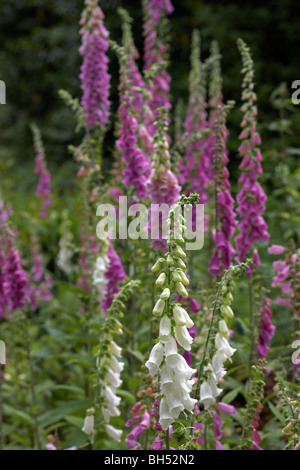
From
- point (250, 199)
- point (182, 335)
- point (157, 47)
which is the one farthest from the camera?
point (157, 47)

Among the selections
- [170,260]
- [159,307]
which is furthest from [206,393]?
[170,260]

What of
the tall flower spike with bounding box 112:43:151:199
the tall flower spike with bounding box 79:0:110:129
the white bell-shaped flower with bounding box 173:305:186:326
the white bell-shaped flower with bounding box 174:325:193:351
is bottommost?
the white bell-shaped flower with bounding box 174:325:193:351

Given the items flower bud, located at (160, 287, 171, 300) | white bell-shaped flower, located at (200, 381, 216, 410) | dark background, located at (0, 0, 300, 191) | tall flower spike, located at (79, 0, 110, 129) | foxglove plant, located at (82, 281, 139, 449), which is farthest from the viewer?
dark background, located at (0, 0, 300, 191)

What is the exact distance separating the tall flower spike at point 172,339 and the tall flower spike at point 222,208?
3.02 ft

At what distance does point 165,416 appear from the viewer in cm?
178

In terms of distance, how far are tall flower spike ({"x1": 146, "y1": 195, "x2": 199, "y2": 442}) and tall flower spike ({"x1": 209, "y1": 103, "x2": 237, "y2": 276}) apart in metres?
0.92

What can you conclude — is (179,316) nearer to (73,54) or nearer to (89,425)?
(89,425)

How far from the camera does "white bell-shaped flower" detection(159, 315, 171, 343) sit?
171 centimetres

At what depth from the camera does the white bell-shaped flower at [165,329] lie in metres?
1.71

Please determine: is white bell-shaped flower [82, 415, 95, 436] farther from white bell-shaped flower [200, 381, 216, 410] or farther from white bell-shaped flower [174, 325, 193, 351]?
white bell-shaped flower [174, 325, 193, 351]

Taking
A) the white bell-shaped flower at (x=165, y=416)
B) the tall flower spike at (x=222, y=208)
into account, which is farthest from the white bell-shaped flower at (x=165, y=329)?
the tall flower spike at (x=222, y=208)

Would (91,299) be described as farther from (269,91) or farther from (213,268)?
(269,91)

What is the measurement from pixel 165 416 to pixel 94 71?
8.03 feet

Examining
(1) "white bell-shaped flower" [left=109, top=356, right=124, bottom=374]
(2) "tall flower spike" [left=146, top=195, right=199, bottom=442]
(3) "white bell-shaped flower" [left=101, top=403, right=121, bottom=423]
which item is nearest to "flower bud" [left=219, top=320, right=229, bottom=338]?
(2) "tall flower spike" [left=146, top=195, right=199, bottom=442]
